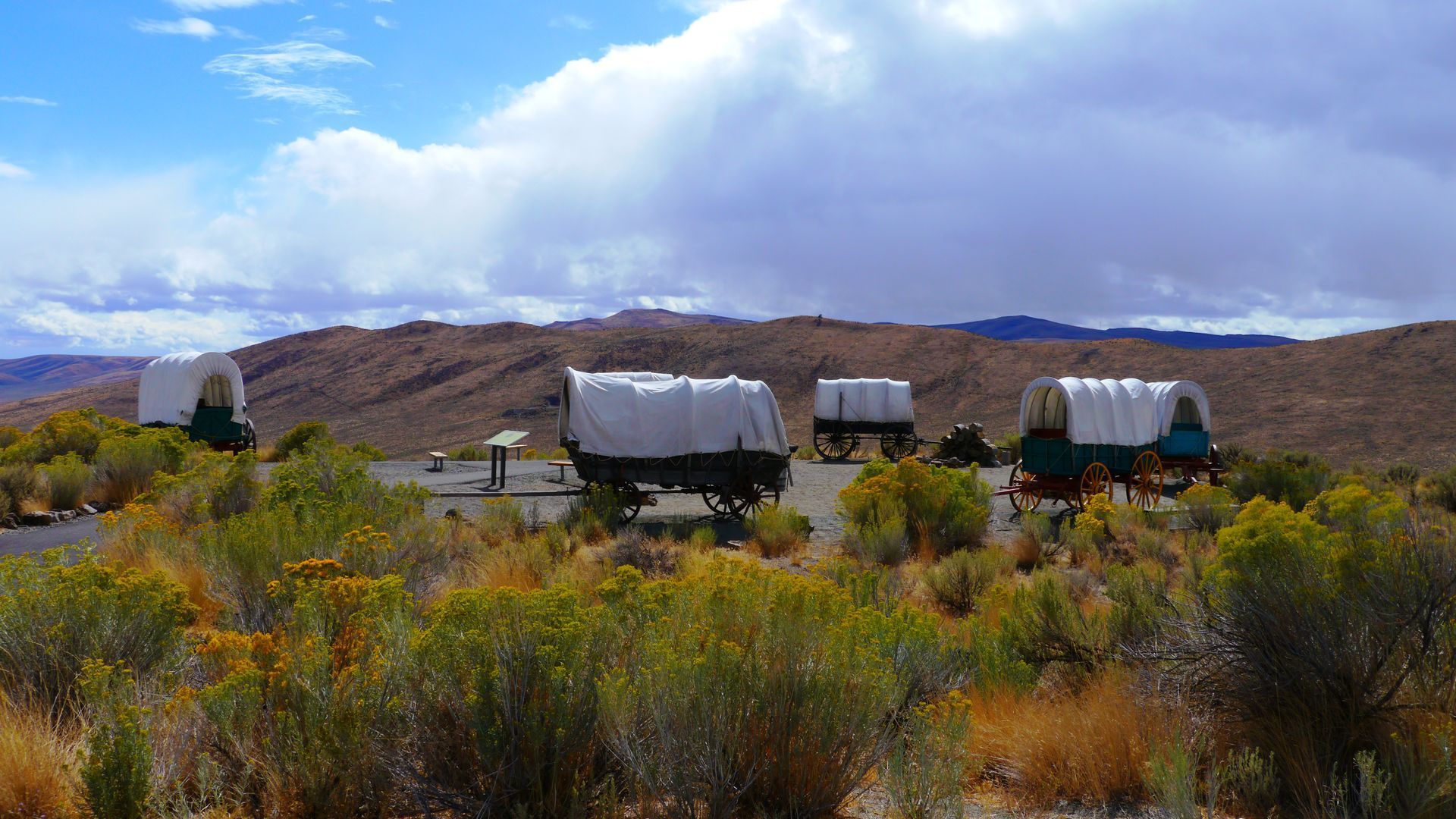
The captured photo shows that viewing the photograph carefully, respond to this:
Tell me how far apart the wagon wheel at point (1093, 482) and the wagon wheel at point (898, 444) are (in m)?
13.5

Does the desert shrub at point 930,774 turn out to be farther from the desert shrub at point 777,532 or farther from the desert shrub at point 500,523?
the desert shrub at point 500,523

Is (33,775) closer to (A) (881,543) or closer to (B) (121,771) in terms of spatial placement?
(B) (121,771)

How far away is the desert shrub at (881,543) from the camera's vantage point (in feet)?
33.4

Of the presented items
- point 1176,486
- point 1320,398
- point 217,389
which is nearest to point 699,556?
point 1176,486

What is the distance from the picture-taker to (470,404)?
54.4 m

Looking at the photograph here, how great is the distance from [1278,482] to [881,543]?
380 inches

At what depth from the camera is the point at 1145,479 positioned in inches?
590

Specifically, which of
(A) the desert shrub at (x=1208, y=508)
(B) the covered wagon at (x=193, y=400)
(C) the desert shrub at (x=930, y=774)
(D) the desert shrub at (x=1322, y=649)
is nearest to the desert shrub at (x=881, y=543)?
(A) the desert shrub at (x=1208, y=508)

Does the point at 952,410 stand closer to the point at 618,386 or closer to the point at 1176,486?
the point at 1176,486

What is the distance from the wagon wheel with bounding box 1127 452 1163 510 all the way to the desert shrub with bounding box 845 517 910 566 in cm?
582

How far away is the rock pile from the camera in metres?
24.8

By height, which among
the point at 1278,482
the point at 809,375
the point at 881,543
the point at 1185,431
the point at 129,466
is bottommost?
the point at 881,543

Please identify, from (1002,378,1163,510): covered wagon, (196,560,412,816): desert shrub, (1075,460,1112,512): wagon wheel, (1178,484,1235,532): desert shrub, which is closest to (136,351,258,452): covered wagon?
(1002,378,1163,510): covered wagon

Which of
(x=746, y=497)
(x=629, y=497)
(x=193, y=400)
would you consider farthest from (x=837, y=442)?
(x=193, y=400)
